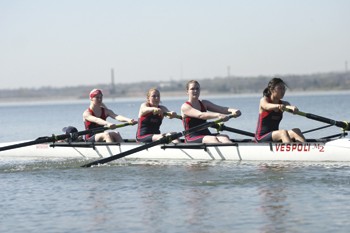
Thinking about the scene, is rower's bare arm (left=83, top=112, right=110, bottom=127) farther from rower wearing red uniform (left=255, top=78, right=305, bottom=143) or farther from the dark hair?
the dark hair

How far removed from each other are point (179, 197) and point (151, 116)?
6.09 metres

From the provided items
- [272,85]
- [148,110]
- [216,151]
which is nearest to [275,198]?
[272,85]

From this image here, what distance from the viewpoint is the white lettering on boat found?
1672cm

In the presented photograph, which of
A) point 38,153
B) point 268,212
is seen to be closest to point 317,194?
point 268,212

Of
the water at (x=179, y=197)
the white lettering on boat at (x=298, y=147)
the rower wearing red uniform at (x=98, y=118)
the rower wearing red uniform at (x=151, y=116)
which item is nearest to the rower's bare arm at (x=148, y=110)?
the rower wearing red uniform at (x=151, y=116)

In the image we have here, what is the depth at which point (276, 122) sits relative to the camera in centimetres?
1745

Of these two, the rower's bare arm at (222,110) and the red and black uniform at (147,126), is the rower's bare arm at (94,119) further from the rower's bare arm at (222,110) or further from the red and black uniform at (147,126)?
the rower's bare arm at (222,110)

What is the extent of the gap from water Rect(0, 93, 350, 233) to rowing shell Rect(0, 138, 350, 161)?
264 millimetres

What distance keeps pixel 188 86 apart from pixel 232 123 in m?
25.7

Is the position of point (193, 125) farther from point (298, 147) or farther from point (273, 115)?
point (298, 147)

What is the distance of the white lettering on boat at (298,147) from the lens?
16.7m

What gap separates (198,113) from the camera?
1780cm

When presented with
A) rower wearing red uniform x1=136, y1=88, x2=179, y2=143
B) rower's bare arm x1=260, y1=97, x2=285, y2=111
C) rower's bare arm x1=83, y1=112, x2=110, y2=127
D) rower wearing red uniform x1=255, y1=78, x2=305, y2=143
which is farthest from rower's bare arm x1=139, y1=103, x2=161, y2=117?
rower's bare arm x1=260, y1=97, x2=285, y2=111

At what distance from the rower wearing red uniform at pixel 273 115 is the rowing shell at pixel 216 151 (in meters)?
0.23
